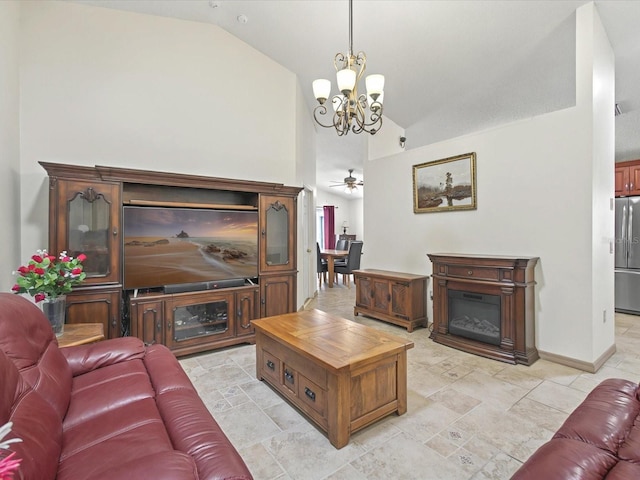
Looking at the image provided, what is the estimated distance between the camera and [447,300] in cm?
365

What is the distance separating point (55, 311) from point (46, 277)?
276mm

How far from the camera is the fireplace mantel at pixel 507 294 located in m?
3.04

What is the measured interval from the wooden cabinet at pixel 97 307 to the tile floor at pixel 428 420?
76 cm

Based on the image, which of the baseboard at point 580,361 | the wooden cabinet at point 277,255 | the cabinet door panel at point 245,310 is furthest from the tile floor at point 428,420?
the wooden cabinet at point 277,255

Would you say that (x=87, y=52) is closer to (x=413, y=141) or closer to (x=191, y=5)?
(x=191, y=5)

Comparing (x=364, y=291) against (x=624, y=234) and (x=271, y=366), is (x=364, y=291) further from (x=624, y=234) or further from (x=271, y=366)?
(x=624, y=234)

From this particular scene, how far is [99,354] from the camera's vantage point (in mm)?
2047

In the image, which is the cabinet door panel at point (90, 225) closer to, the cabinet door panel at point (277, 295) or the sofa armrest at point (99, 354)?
the sofa armrest at point (99, 354)

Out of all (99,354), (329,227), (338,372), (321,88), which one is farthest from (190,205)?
(329,227)

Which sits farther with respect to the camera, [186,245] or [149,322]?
[186,245]

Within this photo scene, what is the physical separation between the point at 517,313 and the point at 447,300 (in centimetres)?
74

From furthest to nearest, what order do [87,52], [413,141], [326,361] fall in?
1. [413,141]
2. [87,52]
3. [326,361]

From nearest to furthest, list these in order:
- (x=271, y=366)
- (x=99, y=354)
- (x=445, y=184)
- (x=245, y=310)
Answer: (x=99, y=354)
(x=271, y=366)
(x=245, y=310)
(x=445, y=184)

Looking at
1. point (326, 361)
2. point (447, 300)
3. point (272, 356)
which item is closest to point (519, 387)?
point (447, 300)
